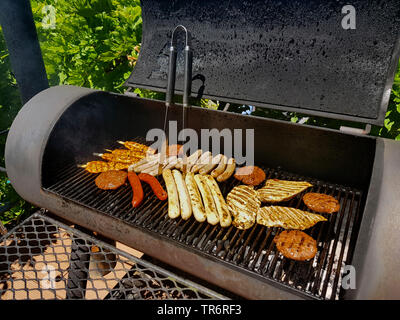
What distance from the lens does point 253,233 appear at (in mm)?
2426

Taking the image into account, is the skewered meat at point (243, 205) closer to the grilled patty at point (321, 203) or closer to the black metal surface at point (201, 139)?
the grilled patty at point (321, 203)

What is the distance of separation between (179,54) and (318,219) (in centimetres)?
250

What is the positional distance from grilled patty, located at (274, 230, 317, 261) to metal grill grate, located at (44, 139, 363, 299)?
67 mm

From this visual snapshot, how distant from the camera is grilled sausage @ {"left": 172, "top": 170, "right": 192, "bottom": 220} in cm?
252

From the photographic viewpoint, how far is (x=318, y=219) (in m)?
2.41

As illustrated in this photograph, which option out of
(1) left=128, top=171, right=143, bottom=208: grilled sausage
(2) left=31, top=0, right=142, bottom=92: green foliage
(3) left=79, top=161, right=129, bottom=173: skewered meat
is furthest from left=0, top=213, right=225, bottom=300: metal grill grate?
(2) left=31, top=0, right=142, bottom=92: green foliage

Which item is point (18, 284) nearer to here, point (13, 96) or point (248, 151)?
point (13, 96)

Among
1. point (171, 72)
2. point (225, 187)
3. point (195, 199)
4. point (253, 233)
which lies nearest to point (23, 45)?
point (171, 72)

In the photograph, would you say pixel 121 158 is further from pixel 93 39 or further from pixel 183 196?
pixel 93 39

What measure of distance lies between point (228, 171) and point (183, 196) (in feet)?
2.25

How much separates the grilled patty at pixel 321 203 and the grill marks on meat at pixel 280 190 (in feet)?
0.39

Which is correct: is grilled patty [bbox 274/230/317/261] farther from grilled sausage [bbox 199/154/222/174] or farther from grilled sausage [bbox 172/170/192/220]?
grilled sausage [bbox 199/154/222/174]

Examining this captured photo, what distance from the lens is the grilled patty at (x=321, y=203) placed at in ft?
8.32
